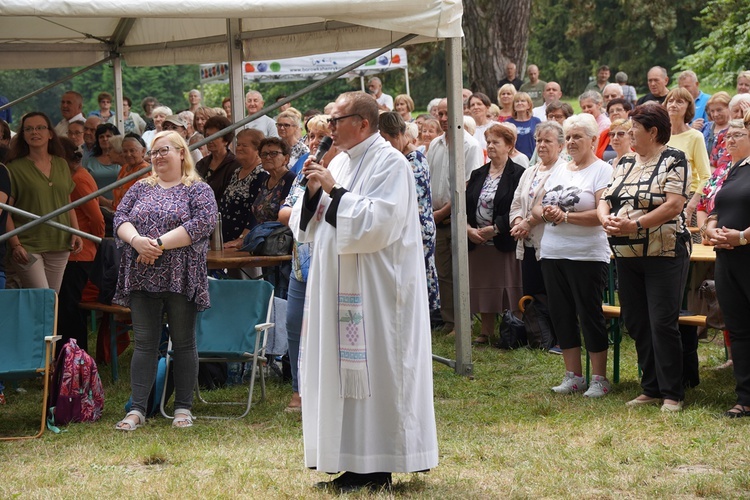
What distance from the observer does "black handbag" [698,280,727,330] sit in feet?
22.9

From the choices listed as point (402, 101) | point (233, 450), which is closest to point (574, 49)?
point (402, 101)

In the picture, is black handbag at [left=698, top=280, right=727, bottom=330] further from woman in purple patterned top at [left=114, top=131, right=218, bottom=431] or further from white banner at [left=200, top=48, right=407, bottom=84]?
white banner at [left=200, top=48, right=407, bottom=84]

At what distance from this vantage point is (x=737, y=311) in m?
6.62

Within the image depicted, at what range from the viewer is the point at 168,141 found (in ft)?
22.1

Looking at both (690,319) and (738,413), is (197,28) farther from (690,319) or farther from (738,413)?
(738,413)

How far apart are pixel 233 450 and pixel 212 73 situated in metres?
18.0

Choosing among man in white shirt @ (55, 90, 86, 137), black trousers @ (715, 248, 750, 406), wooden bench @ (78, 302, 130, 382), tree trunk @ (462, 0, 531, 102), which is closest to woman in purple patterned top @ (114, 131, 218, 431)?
wooden bench @ (78, 302, 130, 382)

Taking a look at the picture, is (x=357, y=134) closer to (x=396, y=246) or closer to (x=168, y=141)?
(x=396, y=246)

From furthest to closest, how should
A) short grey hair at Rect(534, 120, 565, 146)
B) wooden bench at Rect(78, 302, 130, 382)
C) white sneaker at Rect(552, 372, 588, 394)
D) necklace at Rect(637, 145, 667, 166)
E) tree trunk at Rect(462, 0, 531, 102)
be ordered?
tree trunk at Rect(462, 0, 531, 102)
wooden bench at Rect(78, 302, 130, 382)
short grey hair at Rect(534, 120, 565, 146)
white sneaker at Rect(552, 372, 588, 394)
necklace at Rect(637, 145, 667, 166)

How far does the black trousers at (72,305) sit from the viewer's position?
8.78 meters

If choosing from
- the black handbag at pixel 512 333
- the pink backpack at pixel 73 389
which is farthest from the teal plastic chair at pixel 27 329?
the black handbag at pixel 512 333

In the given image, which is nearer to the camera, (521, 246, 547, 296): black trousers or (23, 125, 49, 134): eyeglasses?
(23, 125, 49, 134): eyeglasses

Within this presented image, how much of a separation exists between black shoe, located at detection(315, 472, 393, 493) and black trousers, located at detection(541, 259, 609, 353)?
8.39 ft

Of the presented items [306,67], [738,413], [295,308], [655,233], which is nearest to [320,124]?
[295,308]
